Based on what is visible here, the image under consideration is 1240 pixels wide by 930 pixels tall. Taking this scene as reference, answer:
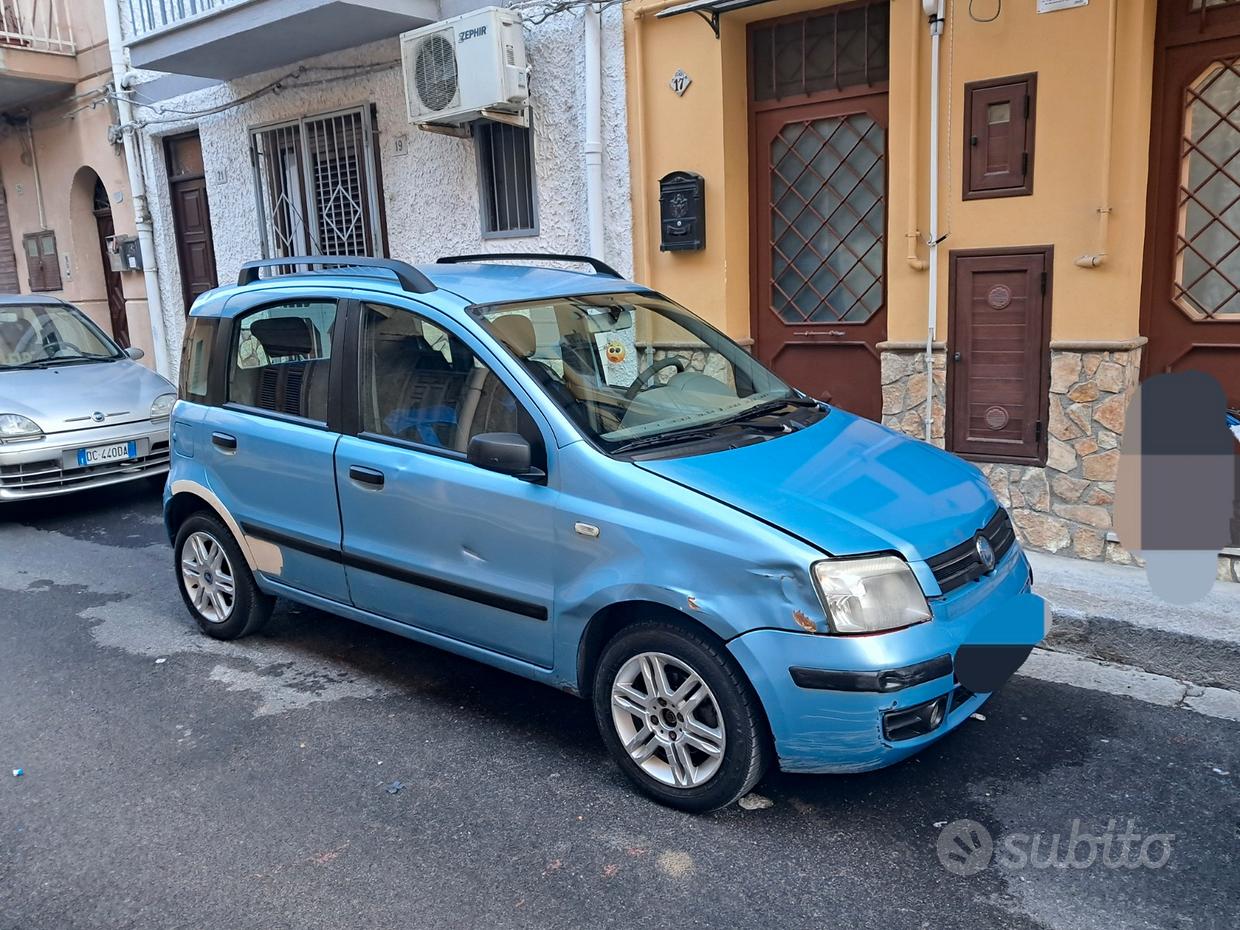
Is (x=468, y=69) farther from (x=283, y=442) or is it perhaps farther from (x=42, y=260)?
(x=42, y=260)

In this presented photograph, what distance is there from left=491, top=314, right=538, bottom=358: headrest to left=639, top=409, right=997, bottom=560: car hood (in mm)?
767

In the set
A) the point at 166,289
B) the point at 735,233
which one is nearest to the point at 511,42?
the point at 735,233

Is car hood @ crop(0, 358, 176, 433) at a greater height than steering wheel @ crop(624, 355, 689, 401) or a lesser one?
lesser

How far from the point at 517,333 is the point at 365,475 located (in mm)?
854

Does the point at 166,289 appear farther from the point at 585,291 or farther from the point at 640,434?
the point at 640,434

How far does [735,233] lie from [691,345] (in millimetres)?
2985

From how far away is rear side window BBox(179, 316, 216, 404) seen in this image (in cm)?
503

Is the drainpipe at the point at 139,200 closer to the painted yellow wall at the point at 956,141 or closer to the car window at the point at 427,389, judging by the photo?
the painted yellow wall at the point at 956,141

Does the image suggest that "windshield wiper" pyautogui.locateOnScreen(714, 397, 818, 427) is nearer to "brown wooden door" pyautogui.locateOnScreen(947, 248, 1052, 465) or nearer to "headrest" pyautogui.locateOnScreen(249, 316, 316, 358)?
"headrest" pyautogui.locateOnScreen(249, 316, 316, 358)

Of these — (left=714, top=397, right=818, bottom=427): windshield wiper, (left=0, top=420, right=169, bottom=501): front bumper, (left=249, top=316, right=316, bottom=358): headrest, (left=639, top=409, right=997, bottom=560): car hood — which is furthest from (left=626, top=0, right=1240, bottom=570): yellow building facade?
(left=0, top=420, right=169, bottom=501): front bumper

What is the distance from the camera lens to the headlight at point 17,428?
24.1 ft

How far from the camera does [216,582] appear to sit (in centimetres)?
512

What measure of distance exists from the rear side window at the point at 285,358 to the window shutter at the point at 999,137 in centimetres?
380

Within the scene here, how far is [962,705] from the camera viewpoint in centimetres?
333
